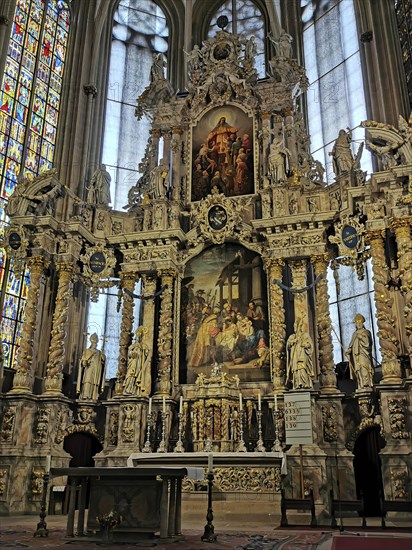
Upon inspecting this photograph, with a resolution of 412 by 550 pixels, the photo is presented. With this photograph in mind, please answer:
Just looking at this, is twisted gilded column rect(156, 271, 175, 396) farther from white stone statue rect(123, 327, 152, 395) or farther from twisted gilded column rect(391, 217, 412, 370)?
twisted gilded column rect(391, 217, 412, 370)

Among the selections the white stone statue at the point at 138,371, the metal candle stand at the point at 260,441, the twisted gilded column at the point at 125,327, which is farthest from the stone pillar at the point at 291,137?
the metal candle stand at the point at 260,441

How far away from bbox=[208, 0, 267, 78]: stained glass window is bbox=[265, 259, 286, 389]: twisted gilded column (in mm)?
10976

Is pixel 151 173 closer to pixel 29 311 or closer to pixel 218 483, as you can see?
pixel 29 311

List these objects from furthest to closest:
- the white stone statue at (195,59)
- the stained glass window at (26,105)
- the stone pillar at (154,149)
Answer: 1. the white stone statue at (195,59)
2. the stone pillar at (154,149)
3. the stained glass window at (26,105)

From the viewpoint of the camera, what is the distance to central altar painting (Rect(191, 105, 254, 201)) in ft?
50.8

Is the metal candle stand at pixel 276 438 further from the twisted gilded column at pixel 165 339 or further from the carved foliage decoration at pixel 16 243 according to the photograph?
the carved foliage decoration at pixel 16 243

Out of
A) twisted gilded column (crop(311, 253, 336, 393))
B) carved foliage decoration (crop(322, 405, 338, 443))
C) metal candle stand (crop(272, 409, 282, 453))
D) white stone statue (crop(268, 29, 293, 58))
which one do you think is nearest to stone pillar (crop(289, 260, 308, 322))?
twisted gilded column (crop(311, 253, 336, 393))

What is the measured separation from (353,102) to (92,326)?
35.4 ft

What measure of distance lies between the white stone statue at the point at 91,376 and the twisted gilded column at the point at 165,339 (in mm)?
1516

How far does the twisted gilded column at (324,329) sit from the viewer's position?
12.8 m

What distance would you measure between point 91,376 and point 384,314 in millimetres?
6985

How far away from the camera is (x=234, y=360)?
44.5 feet

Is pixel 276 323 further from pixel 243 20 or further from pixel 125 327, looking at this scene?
pixel 243 20

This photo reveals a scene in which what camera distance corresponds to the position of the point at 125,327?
14.6 m
